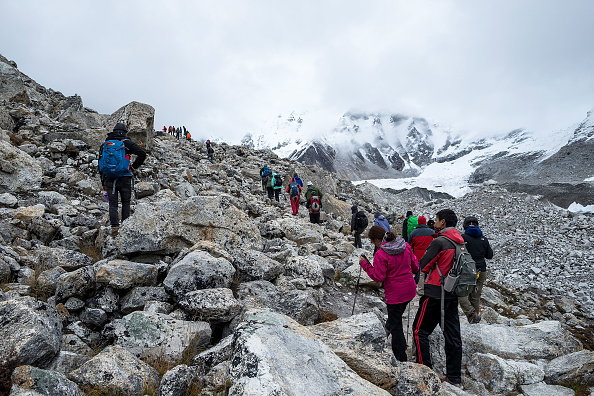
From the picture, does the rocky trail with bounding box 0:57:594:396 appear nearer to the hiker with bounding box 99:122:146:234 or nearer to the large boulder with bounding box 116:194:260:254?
the large boulder with bounding box 116:194:260:254

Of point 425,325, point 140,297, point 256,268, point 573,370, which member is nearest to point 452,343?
point 425,325

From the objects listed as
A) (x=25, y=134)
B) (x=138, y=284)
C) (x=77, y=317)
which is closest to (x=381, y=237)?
(x=138, y=284)

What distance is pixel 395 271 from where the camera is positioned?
18.5 ft

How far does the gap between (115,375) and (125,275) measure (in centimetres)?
242

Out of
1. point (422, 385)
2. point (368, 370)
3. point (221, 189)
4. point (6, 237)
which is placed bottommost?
point (422, 385)

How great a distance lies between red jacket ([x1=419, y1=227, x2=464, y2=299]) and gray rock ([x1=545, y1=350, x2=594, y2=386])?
226 cm

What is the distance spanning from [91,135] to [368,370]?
1626cm

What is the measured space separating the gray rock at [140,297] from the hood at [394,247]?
3.59m

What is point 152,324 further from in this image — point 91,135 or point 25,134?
point 25,134

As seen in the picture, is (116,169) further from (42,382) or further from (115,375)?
(42,382)

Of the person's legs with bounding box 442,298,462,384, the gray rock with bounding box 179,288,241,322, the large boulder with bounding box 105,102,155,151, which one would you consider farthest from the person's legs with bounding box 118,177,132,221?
the large boulder with bounding box 105,102,155,151

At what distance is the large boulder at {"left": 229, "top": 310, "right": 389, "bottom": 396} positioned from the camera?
3.17 m

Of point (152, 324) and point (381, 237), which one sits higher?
point (381, 237)

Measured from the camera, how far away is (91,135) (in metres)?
15.9
